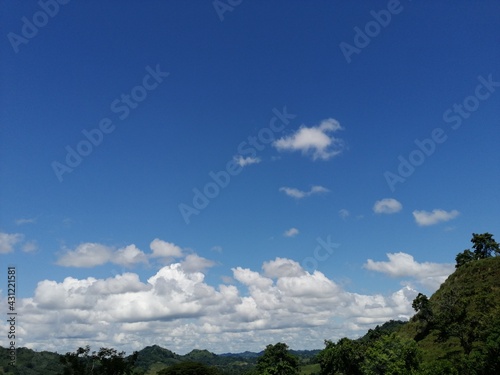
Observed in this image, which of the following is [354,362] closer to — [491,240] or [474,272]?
[474,272]

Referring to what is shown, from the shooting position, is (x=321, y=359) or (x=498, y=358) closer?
(x=498, y=358)

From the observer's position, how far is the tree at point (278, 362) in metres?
144

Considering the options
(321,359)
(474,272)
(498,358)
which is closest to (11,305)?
(498,358)

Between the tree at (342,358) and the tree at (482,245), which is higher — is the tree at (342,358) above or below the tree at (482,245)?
below

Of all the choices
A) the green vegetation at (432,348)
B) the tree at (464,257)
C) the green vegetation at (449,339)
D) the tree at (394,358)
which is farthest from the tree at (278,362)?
the tree at (464,257)

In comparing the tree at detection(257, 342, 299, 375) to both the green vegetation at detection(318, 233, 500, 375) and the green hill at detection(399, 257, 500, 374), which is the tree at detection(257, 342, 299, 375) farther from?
the green hill at detection(399, 257, 500, 374)

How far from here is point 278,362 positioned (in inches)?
5733

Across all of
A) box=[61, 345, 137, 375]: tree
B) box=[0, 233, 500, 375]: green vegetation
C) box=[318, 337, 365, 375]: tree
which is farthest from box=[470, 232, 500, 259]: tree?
box=[61, 345, 137, 375]: tree

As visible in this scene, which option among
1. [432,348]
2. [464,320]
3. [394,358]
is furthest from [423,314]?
[394,358]

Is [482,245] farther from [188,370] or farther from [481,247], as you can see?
[188,370]

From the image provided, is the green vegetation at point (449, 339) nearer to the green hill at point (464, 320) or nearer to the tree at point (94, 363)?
the green hill at point (464, 320)

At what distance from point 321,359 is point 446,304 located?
41.6 meters

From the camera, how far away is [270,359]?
14762cm

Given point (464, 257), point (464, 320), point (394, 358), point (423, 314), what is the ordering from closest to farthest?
point (394, 358)
point (464, 320)
point (423, 314)
point (464, 257)
